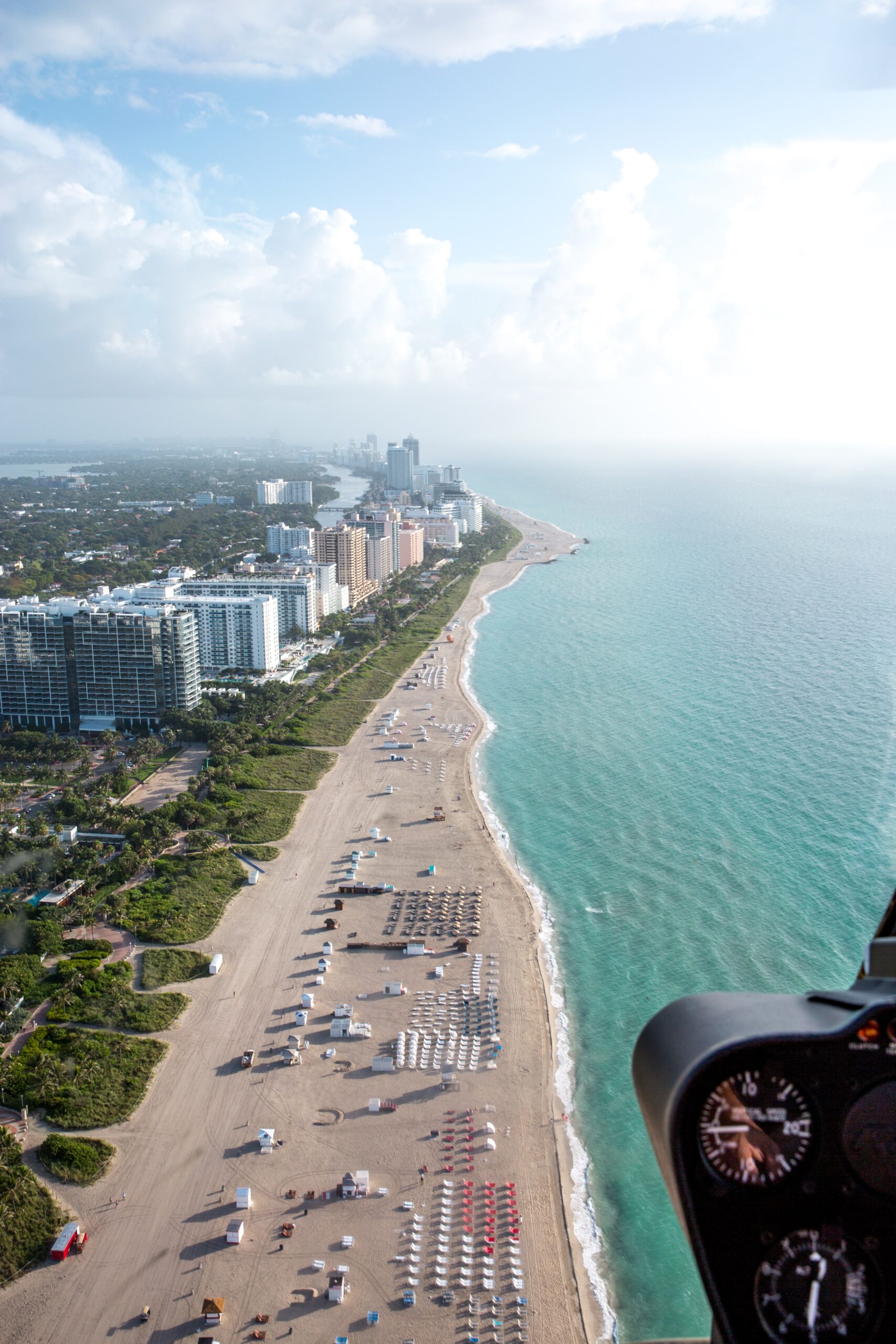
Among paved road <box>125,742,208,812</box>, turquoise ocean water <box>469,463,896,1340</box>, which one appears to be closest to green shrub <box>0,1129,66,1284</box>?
turquoise ocean water <box>469,463,896,1340</box>

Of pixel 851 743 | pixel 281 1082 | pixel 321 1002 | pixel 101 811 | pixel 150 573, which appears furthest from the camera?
pixel 150 573

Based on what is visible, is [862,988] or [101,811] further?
[101,811]

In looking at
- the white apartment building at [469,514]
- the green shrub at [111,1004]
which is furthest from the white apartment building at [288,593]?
the white apartment building at [469,514]

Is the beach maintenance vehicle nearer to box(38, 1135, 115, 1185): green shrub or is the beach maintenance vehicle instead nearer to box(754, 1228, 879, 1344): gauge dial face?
box(38, 1135, 115, 1185): green shrub

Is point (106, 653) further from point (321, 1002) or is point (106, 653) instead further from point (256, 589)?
point (321, 1002)

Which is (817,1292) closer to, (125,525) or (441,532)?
(441,532)

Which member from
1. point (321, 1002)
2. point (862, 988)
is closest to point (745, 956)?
point (321, 1002)
